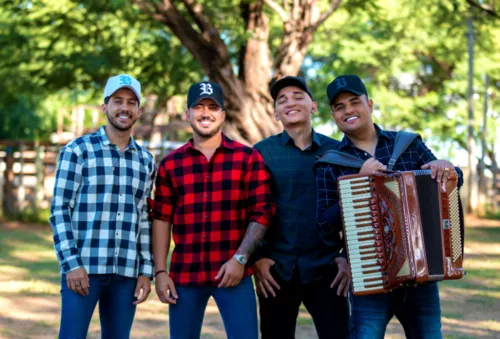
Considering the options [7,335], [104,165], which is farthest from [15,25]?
[104,165]

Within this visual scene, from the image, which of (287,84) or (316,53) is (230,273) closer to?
(287,84)

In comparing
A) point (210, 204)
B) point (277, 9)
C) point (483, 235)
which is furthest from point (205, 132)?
point (483, 235)

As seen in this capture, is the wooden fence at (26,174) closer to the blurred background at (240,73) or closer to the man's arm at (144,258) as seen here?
the blurred background at (240,73)

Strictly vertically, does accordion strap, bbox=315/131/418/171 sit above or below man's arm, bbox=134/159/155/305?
above

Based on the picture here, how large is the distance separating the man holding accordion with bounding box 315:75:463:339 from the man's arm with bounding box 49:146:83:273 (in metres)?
1.39

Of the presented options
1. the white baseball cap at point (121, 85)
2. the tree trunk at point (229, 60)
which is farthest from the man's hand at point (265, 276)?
the tree trunk at point (229, 60)

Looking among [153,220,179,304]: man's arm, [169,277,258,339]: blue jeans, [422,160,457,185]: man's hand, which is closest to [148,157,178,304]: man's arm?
[153,220,179,304]: man's arm

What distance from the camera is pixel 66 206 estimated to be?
4.38 meters

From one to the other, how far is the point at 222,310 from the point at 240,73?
926 centimetres

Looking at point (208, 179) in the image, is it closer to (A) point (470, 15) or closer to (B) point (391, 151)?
(B) point (391, 151)

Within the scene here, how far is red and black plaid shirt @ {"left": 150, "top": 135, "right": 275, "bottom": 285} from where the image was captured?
14.5ft

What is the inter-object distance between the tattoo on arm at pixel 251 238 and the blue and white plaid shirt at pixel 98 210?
0.61 m

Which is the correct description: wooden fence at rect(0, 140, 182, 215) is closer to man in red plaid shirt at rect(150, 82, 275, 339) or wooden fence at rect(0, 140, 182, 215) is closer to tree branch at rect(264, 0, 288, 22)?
tree branch at rect(264, 0, 288, 22)

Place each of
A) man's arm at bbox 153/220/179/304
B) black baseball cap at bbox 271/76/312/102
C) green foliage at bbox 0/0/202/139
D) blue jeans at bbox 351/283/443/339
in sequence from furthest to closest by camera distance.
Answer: green foliage at bbox 0/0/202/139
black baseball cap at bbox 271/76/312/102
man's arm at bbox 153/220/179/304
blue jeans at bbox 351/283/443/339
